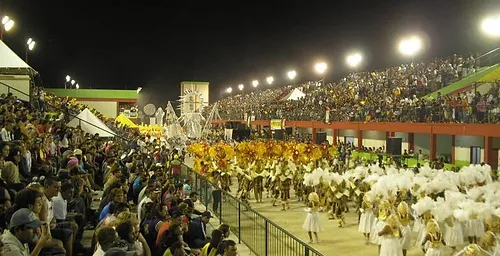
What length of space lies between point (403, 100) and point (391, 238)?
22.6 meters

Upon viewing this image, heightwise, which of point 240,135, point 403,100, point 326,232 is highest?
point 403,100

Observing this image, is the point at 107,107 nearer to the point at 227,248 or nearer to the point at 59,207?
the point at 59,207

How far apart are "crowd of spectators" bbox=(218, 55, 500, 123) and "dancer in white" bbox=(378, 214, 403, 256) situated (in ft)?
44.0

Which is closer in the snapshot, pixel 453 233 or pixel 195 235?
pixel 195 235

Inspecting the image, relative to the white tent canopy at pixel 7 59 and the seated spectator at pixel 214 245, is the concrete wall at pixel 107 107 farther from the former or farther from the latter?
the seated spectator at pixel 214 245

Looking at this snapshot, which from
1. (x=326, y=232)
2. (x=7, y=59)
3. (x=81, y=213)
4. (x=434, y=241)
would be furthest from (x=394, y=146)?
(x=7, y=59)

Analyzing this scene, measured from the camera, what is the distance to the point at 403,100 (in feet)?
108

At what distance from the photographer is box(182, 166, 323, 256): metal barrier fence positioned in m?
10.3

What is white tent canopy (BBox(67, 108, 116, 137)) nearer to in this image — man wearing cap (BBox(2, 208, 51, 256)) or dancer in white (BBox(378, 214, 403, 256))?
dancer in white (BBox(378, 214, 403, 256))

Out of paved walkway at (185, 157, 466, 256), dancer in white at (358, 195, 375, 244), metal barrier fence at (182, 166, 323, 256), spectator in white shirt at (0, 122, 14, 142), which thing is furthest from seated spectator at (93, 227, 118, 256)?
dancer in white at (358, 195, 375, 244)

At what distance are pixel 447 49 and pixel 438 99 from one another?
64.1ft

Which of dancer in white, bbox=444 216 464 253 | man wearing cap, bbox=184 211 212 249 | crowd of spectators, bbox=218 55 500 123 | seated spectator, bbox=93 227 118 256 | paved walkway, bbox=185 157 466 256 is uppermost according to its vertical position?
crowd of spectators, bbox=218 55 500 123

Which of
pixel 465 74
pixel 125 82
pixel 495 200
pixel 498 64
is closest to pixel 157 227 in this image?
pixel 495 200

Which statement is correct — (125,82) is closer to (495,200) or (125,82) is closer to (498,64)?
(498,64)
